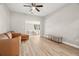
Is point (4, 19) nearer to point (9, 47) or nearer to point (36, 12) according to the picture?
point (36, 12)

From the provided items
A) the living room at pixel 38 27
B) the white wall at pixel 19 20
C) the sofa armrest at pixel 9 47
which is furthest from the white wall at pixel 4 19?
the sofa armrest at pixel 9 47

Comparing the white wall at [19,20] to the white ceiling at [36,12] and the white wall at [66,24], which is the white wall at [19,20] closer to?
the white ceiling at [36,12]

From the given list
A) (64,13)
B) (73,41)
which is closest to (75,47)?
(73,41)

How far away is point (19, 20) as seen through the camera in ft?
13.1

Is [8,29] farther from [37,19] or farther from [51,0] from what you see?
[51,0]

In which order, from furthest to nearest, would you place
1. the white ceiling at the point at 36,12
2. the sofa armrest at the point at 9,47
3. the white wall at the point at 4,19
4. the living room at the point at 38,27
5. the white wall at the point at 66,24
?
1. the white wall at the point at 66,24
2. the white wall at the point at 4,19
3. the white ceiling at the point at 36,12
4. the living room at the point at 38,27
5. the sofa armrest at the point at 9,47

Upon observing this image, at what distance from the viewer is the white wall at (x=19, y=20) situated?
12.7ft

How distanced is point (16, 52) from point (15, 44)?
0.24 m

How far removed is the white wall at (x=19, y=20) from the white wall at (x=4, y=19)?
25 cm

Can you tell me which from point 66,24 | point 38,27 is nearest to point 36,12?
point 38,27

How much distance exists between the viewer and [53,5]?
170 inches

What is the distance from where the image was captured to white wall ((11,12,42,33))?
3.86 m

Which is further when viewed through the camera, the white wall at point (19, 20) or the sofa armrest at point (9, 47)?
the white wall at point (19, 20)

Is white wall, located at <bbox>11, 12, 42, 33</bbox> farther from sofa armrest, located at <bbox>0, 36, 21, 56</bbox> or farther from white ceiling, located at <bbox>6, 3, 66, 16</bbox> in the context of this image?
sofa armrest, located at <bbox>0, 36, 21, 56</bbox>
